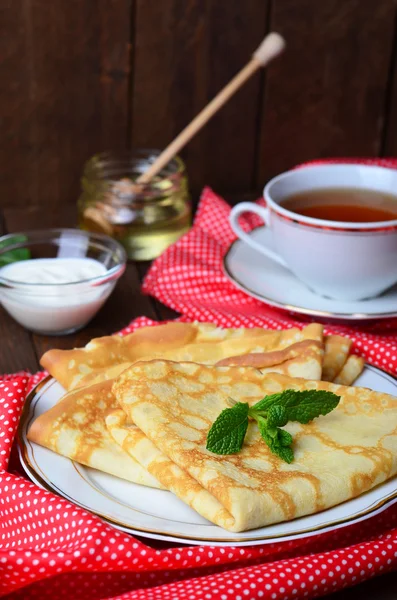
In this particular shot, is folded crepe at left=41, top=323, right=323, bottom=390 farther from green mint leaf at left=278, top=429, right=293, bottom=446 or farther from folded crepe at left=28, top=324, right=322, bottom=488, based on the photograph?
green mint leaf at left=278, top=429, right=293, bottom=446

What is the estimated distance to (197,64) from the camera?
70.7 inches

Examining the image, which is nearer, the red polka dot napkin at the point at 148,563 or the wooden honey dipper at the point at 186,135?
the red polka dot napkin at the point at 148,563

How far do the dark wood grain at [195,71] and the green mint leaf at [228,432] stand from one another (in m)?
1.10

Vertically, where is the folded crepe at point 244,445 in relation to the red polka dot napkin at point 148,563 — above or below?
above

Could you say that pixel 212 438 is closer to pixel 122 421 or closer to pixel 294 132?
pixel 122 421

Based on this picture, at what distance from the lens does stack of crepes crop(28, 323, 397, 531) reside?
773mm

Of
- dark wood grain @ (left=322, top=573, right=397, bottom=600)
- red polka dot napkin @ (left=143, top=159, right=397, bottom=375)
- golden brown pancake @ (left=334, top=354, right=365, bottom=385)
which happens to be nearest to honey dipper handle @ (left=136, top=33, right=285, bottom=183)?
red polka dot napkin @ (left=143, top=159, right=397, bottom=375)

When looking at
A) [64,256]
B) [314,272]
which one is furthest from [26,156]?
[314,272]

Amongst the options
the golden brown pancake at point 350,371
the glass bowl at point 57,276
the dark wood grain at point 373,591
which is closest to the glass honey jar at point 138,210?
the glass bowl at point 57,276

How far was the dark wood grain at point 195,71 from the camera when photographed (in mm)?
1746

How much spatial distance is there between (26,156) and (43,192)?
0.29 feet

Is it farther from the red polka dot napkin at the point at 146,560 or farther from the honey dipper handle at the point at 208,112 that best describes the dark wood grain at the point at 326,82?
the red polka dot napkin at the point at 146,560

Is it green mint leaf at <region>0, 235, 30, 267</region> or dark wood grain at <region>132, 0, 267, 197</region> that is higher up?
dark wood grain at <region>132, 0, 267, 197</region>

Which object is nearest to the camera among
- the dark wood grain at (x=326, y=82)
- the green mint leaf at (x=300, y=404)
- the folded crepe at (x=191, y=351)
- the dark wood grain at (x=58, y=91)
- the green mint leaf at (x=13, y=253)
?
the green mint leaf at (x=300, y=404)
